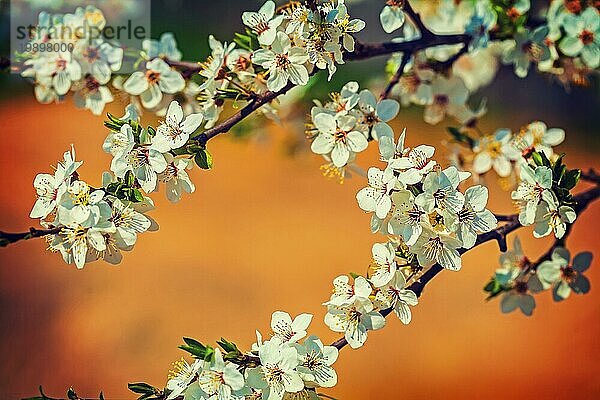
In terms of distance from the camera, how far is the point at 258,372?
0.58m

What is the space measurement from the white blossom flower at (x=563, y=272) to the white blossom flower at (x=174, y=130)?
1.54 feet

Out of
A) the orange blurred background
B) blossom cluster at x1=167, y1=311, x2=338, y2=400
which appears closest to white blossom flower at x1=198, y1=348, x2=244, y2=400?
blossom cluster at x1=167, y1=311, x2=338, y2=400

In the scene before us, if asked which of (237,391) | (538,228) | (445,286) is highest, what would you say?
(538,228)

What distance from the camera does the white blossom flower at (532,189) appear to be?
0.67 m

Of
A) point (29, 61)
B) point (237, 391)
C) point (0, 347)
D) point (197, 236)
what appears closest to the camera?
point (237, 391)

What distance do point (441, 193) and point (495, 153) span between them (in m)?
0.39

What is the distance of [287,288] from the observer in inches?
59.6

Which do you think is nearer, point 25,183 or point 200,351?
point 200,351

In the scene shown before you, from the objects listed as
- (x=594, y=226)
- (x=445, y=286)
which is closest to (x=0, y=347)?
(x=445, y=286)

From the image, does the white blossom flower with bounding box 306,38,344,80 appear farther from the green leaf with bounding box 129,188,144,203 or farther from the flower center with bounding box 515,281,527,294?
the flower center with bounding box 515,281,527,294

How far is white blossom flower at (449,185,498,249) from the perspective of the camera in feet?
1.98

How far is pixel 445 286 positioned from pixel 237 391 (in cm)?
101

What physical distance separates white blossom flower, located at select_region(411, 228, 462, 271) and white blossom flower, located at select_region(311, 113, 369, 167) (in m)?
0.14

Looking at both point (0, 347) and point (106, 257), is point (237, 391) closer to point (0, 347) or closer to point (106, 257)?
point (106, 257)
